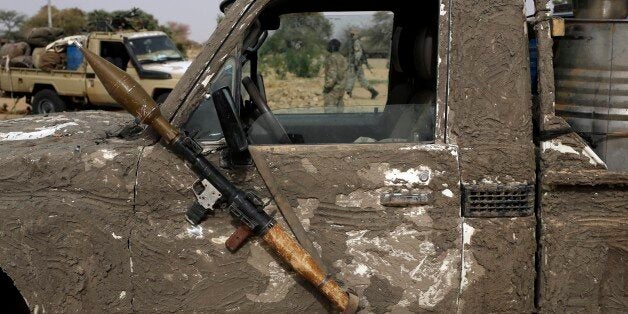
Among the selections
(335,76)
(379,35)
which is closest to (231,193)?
(335,76)

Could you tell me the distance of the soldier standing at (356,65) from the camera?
496 cm

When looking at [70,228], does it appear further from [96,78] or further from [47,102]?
[47,102]

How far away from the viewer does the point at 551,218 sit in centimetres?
248

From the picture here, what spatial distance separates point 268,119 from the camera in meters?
2.80

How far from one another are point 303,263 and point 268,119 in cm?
66

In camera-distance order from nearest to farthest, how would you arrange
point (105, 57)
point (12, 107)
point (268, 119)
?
point (268, 119) < point (105, 57) < point (12, 107)

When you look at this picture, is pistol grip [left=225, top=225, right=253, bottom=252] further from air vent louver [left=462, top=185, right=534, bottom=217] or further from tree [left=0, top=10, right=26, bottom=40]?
tree [left=0, top=10, right=26, bottom=40]

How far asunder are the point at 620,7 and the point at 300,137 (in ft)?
4.17

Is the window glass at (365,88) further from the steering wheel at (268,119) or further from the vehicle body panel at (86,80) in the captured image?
the vehicle body panel at (86,80)

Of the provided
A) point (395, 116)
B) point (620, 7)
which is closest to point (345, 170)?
point (395, 116)

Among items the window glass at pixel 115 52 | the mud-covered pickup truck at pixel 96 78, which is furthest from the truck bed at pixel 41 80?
the window glass at pixel 115 52

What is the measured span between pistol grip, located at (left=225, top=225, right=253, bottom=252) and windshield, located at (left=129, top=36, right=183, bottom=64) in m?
12.7

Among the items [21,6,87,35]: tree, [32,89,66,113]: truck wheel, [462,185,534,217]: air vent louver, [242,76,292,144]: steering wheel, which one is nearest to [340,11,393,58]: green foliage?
[242,76,292,144]: steering wheel

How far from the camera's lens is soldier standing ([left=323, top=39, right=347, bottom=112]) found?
4750mm
